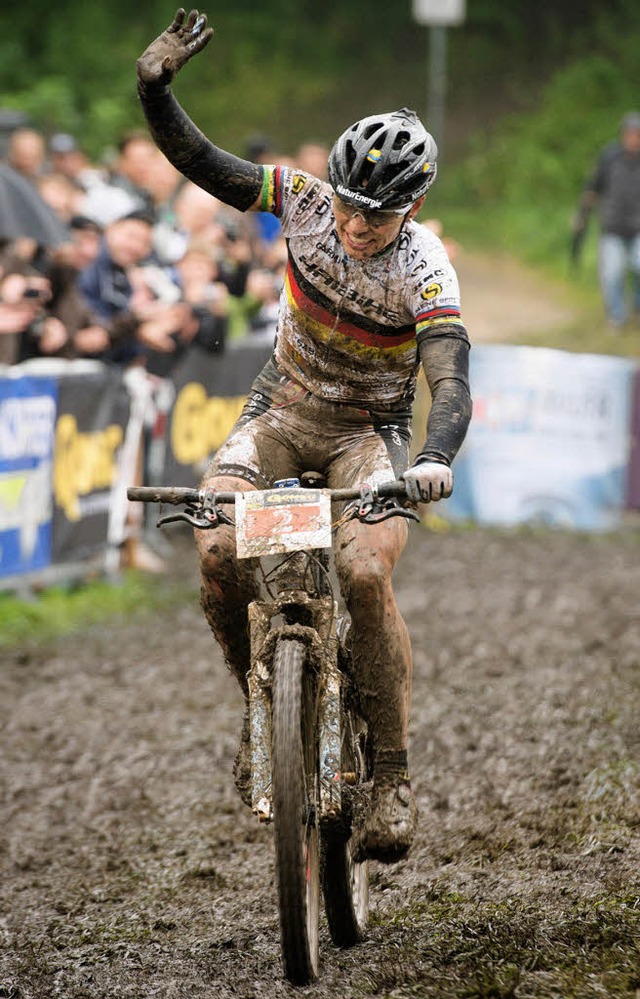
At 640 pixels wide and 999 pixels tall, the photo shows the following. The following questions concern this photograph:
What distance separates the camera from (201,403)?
13.1 m

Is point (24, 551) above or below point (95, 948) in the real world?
above

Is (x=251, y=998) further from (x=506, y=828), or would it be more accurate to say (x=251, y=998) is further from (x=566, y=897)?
(x=506, y=828)

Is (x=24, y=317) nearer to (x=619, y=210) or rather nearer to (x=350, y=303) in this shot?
(x=350, y=303)

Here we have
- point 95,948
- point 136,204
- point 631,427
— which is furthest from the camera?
point 631,427

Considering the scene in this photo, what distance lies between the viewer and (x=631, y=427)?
1511cm

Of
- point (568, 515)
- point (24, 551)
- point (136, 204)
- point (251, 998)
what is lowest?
point (251, 998)

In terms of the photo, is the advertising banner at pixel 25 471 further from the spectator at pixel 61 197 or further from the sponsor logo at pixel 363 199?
the sponsor logo at pixel 363 199

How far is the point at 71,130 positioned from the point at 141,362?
16.3m

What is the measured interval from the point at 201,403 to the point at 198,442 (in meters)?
0.35

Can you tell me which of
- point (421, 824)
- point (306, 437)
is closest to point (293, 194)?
point (306, 437)

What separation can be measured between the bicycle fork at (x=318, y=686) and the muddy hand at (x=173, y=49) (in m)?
1.91

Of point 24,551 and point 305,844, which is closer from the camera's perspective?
point 305,844

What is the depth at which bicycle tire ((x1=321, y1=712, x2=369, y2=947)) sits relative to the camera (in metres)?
5.09

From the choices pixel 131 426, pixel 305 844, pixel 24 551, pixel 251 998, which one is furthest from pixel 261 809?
pixel 131 426
